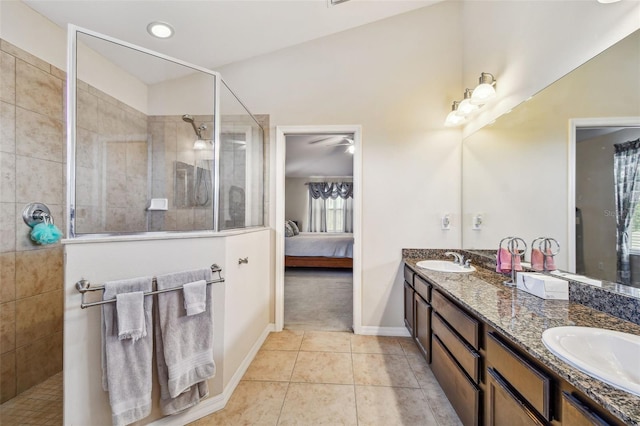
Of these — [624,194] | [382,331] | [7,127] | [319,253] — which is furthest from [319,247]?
[624,194]

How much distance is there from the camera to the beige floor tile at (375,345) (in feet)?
7.46

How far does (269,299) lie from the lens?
2615 millimetres

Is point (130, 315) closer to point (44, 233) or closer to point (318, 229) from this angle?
point (44, 233)

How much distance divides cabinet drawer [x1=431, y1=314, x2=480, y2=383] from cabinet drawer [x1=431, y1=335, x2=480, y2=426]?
5cm

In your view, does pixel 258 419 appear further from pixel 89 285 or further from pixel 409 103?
pixel 409 103

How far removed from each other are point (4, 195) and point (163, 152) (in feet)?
3.73

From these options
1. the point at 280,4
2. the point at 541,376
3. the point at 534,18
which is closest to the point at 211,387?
the point at 541,376

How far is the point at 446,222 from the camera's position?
2514 millimetres

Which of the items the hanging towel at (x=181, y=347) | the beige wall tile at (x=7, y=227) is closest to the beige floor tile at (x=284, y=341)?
the hanging towel at (x=181, y=347)

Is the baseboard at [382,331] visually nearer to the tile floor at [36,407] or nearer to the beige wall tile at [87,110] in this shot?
the tile floor at [36,407]

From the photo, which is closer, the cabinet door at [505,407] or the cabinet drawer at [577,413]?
the cabinet drawer at [577,413]

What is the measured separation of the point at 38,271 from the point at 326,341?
2.27 metres

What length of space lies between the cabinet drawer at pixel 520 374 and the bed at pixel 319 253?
3.94 m

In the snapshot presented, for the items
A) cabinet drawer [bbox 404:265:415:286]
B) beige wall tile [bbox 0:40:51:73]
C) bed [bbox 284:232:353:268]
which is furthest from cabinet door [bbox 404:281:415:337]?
beige wall tile [bbox 0:40:51:73]
